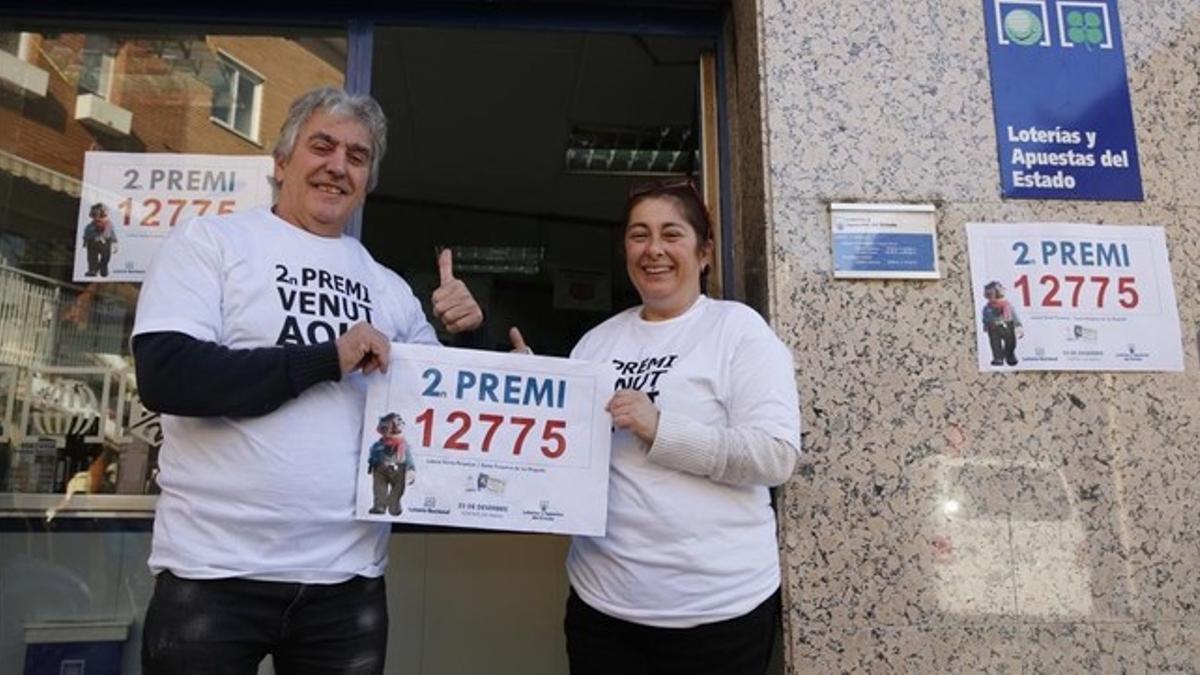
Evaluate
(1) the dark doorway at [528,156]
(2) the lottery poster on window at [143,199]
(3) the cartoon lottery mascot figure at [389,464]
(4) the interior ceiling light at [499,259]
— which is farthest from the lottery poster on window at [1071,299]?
(4) the interior ceiling light at [499,259]

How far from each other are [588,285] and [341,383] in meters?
5.46

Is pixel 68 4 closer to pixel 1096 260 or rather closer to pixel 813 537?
pixel 813 537

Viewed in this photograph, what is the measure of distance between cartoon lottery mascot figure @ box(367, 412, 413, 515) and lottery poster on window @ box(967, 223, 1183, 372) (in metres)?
1.68

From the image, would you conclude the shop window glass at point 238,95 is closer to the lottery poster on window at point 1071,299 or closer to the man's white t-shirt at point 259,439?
the man's white t-shirt at point 259,439

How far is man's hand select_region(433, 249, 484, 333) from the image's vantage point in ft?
7.08

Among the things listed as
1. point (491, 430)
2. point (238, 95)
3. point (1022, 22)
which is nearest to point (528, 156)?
point (238, 95)

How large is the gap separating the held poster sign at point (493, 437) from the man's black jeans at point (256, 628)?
0.24m

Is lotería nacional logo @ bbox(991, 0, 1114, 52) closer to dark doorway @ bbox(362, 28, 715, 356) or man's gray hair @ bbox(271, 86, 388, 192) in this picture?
dark doorway @ bbox(362, 28, 715, 356)

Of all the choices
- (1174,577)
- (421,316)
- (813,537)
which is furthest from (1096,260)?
(421,316)

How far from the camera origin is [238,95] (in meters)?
3.35

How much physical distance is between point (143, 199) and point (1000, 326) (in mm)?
2877

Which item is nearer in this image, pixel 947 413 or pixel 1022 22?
pixel 947 413

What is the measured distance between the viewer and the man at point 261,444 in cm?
171

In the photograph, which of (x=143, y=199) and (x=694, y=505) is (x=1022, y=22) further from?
(x=143, y=199)
